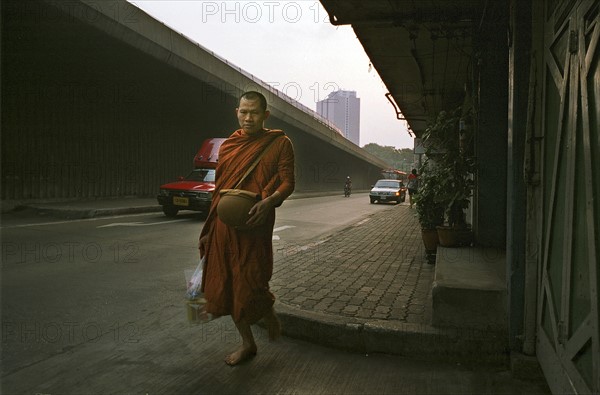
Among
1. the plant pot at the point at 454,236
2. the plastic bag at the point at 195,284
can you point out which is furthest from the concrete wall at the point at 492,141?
the plastic bag at the point at 195,284

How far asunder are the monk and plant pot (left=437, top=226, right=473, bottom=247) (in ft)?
10.8

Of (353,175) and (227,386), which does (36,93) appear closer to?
(227,386)

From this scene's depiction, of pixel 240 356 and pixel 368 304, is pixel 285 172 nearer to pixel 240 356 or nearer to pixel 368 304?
pixel 240 356

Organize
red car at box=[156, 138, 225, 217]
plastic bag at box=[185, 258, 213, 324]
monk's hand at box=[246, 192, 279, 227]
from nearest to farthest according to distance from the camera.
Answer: monk's hand at box=[246, 192, 279, 227] → plastic bag at box=[185, 258, 213, 324] → red car at box=[156, 138, 225, 217]

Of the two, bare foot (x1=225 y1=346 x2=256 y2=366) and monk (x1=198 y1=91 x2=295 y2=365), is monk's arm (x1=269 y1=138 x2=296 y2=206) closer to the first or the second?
monk (x1=198 y1=91 x2=295 y2=365)

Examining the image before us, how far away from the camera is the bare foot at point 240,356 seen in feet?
9.55

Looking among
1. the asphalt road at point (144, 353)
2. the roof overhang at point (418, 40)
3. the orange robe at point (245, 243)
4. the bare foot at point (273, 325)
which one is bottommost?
the asphalt road at point (144, 353)

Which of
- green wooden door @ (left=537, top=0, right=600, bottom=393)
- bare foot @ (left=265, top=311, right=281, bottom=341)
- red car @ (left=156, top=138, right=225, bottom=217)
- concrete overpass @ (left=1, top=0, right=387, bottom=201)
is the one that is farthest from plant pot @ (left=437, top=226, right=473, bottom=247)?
concrete overpass @ (left=1, top=0, right=387, bottom=201)

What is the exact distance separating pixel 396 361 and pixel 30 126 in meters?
15.0

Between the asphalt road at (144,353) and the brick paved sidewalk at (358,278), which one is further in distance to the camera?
the brick paved sidewalk at (358,278)

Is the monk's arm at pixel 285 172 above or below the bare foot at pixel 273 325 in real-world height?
above

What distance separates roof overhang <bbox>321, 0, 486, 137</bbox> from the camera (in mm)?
5883

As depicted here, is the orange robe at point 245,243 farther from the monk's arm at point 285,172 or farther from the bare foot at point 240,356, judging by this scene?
the bare foot at point 240,356

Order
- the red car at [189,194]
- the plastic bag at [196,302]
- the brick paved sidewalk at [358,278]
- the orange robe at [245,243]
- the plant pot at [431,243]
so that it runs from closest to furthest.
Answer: the orange robe at [245,243], the plastic bag at [196,302], the brick paved sidewalk at [358,278], the plant pot at [431,243], the red car at [189,194]
